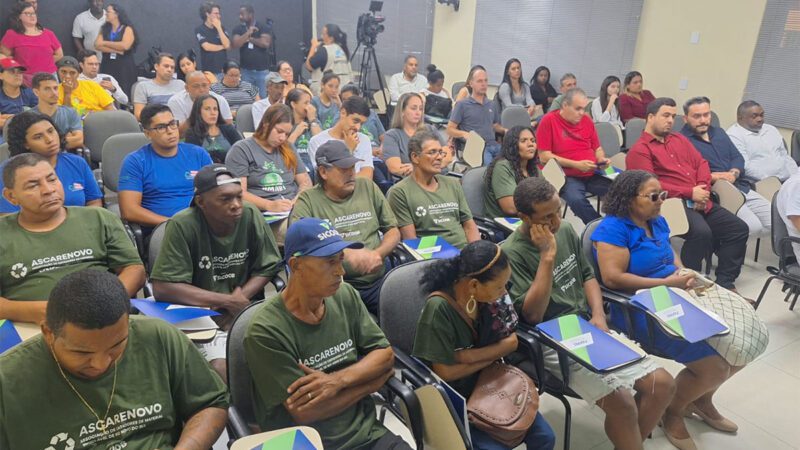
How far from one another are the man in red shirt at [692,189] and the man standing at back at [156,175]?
312 cm

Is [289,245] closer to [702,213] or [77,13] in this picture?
[702,213]

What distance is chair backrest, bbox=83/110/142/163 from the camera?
4.00 m

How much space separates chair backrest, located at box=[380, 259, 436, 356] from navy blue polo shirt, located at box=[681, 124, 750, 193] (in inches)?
133

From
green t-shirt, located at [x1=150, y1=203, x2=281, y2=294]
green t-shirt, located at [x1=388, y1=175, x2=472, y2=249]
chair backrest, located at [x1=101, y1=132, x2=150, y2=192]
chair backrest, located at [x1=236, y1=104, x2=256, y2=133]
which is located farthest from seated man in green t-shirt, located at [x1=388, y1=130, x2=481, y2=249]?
chair backrest, located at [x1=236, y1=104, x2=256, y2=133]

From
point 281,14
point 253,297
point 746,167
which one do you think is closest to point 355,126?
point 253,297

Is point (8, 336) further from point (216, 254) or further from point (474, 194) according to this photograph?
point (474, 194)

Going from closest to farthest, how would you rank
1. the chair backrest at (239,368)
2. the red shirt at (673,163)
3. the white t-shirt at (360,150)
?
the chair backrest at (239,368)
the white t-shirt at (360,150)
the red shirt at (673,163)

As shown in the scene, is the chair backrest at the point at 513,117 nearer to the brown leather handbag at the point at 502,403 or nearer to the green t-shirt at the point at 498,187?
the green t-shirt at the point at 498,187

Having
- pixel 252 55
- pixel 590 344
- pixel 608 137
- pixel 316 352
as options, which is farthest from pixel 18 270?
Result: pixel 252 55

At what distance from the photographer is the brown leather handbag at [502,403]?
165 centimetres

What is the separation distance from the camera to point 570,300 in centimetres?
229

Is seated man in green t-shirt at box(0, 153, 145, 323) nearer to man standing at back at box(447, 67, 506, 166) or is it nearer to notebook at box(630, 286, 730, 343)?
notebook at box(630, 286, 730, 343)

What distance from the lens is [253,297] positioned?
7.60 feet

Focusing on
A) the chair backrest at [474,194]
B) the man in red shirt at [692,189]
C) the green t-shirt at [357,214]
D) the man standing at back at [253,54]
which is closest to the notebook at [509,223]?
the chair backrest at [474,194]
